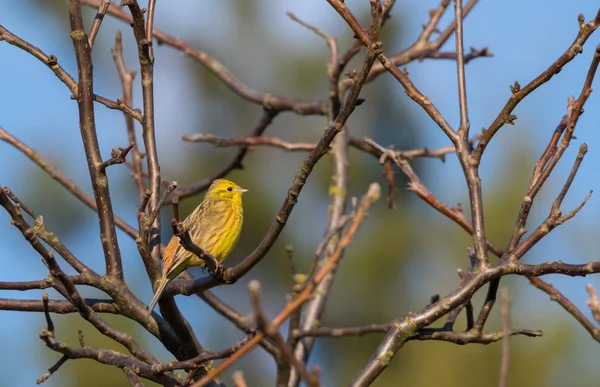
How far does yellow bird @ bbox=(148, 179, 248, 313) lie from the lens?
4.16m

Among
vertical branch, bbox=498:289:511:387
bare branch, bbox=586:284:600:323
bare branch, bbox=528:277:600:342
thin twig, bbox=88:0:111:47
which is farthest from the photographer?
thin twig, bbox=88:0:111:47

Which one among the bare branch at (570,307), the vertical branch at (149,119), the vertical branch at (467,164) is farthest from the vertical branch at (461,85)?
the vertical branch at (149,119)

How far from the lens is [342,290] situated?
17.6 m

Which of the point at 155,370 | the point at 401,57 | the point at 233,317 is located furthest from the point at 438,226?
Answer: the point at 155,370

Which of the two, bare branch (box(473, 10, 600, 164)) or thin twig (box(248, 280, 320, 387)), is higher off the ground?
bare branch (box(473, 10, 600, 164))

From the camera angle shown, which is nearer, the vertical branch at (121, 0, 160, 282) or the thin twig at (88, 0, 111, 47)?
the vertical branch at (121, 0, 160, 282)

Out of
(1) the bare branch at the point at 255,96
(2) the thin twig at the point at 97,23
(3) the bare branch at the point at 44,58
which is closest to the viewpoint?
(3) the bare branch at the point at 44,58

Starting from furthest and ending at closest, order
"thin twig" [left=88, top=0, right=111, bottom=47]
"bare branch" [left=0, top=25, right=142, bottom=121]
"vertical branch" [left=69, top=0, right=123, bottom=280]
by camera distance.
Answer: "thin twig" [left=88, top=0, right=111, bottom=47], "bare branch" [left=0, top=25, right=142, bottom=121], "vertical branch" [left=69, top=0, right=123, bottom=280]

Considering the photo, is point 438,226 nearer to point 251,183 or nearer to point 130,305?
point 251,183

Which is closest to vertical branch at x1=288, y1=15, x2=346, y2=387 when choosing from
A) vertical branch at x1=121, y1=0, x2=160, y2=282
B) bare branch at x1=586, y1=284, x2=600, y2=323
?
vertical branch at x1=121, y1=0, x2=160, y2=282

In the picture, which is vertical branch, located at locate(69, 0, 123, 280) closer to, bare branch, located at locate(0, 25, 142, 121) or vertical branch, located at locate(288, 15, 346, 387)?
bare branch, located at locate(0, 25, 142, 121)

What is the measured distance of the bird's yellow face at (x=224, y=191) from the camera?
5.24 m

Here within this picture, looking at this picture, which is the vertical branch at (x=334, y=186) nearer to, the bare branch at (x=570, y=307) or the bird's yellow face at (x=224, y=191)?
the bird's yellow face at (x=224, y=191)

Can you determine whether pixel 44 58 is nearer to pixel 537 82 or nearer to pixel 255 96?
pixel 537 82
